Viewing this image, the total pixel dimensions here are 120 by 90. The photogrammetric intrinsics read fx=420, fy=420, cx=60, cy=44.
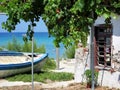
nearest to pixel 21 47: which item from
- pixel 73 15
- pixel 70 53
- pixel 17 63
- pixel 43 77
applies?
pixel 70 53

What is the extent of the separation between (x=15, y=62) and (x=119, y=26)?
5.44m

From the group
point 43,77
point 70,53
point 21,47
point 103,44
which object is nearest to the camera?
point 103,44

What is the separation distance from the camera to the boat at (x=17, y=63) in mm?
14904

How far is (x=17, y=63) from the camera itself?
15273mm

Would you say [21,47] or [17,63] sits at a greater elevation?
[21,47]

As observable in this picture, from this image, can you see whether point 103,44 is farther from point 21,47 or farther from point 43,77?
point 21,47

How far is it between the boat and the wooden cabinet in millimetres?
3495

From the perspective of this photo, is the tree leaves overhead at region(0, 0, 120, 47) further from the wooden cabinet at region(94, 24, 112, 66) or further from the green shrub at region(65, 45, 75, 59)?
the green shrub at region(65, 45, 75, 59)

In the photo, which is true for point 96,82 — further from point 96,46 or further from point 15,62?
point 15,62

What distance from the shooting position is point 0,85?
1329 centimetres

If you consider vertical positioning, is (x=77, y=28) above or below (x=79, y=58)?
above

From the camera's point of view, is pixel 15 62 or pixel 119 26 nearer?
pixel 119 26

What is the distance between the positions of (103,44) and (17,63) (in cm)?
386

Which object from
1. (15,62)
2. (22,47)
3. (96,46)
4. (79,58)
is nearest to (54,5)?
(96,46)
